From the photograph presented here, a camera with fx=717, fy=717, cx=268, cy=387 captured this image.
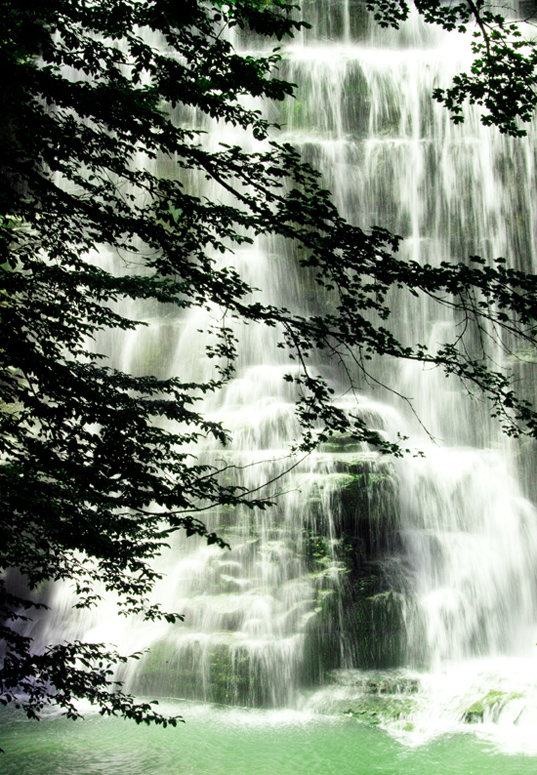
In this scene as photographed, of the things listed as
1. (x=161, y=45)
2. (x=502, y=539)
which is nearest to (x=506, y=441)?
(x=502, y=539)

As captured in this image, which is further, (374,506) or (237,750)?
(374,506)

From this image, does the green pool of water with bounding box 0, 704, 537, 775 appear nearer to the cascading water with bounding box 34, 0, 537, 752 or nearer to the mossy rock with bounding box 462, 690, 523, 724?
the mossy rock with bounding box 462, 690, 523, 724

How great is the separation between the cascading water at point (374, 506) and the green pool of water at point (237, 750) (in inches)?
25.6

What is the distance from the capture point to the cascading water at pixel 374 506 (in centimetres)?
946

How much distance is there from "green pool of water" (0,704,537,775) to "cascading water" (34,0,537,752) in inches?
25.6

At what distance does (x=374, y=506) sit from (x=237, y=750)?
4261 millimetres

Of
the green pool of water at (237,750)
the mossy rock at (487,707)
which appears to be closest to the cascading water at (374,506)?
the mossy rock at (487,707)

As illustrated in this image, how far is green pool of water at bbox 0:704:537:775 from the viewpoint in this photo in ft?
23.4

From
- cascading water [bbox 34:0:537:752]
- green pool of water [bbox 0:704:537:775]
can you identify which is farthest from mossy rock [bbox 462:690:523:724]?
green pool of water [bbox 0:704:537:775]

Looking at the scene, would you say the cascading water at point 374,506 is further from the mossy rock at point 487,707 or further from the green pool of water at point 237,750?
the green pool of water at point 237,750

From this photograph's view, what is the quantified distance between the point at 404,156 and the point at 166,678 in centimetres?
1306

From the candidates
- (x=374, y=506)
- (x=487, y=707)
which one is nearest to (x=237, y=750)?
(x=487, y=707)

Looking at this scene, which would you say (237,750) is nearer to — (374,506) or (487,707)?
(487,707)

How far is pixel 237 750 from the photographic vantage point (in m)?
7.55
